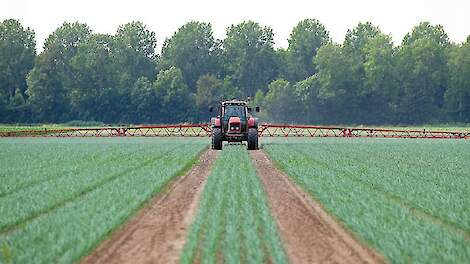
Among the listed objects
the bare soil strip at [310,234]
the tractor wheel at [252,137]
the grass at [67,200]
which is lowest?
the bare soil strip at [310,234]

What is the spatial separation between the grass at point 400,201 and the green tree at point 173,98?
3123 inches

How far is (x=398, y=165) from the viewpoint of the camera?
2166 cm

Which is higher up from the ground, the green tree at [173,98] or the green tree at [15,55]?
the green tree at [15,55]

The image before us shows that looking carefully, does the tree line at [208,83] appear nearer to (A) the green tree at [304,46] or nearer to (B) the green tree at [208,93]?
(B) the green tree at [208,93]

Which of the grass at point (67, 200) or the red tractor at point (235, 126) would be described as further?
the red tractor at point (235, 126)

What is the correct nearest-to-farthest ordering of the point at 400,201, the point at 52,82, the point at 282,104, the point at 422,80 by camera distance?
the point at 400,201 < the point at 422,80 < the point at 52,82 < the point at 282,104

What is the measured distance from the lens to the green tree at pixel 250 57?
4579 inches

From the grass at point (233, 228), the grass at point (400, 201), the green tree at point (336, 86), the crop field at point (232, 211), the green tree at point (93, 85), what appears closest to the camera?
the grass at point (233, 228)

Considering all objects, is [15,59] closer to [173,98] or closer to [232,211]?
[173,98]

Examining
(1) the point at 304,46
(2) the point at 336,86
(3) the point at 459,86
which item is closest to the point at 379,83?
(2) the point at 336,86

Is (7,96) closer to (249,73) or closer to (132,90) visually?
(132,90)

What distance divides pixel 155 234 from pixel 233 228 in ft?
3.78

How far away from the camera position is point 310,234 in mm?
9484

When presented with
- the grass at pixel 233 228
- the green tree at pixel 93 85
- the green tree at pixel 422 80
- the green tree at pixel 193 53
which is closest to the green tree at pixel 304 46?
the green tree at pixel 193 53
